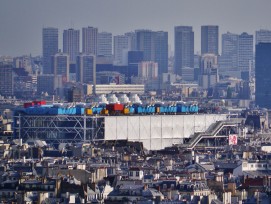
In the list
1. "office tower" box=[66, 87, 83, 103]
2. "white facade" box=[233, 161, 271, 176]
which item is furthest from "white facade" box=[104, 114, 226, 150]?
Answer: "office tower" box=[66, 87, 83, 103]

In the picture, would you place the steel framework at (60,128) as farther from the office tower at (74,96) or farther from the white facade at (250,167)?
the office tower at (74,96)

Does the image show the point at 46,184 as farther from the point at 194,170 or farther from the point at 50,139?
the point at 50,139

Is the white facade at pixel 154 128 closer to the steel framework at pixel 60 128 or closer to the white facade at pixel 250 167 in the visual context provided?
the steel framework at pixel 60 128

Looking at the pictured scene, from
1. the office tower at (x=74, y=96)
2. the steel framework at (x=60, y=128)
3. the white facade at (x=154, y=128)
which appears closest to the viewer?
the steel framework at (x=60, y=128)

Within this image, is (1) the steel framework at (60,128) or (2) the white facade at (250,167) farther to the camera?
(1) the steel framework at (60,128)

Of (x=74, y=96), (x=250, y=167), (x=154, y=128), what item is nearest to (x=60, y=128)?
(x=154, y=128)

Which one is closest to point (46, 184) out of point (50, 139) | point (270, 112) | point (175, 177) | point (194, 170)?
point (175, 177)

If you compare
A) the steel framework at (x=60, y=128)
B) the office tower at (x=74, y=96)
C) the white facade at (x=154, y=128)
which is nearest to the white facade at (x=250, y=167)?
the steel framework at (x=60, y=128)

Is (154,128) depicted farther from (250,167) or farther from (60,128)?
(250,167)

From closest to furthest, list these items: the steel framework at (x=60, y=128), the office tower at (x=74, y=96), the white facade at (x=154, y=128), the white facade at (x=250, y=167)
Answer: the white facade at (x=250, y=167), the steel framework at (x=60, y=128), the white facade at (x=154, y=128), the office tower at (x=74, y=96)

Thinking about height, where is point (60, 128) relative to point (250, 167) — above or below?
above
